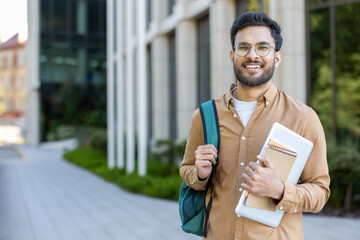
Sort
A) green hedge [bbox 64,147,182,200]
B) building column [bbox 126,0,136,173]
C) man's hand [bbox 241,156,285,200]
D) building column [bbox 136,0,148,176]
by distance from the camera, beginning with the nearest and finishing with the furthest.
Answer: man's hand [bbox 241,156,285,200] → green hedge [bbox 64,147,182,200] → building column [bbox 136,0,148,176] → building column [bbox 126,0,136,173]

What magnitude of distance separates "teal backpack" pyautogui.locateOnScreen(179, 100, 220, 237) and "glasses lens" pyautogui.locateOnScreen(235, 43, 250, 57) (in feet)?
1.09

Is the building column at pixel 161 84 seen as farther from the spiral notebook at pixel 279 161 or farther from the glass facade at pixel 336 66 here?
the spiral notebook at pixel 279 161

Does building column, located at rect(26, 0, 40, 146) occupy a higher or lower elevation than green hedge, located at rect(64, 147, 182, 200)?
higher

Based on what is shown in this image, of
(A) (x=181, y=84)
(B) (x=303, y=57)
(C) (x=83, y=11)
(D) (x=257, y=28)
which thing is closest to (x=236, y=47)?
(D) (x=257, y=28)

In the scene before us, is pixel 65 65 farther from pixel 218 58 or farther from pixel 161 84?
pixel 218 58

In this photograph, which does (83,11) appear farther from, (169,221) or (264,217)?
(264,217)

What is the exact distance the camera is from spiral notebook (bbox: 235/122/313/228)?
163cm

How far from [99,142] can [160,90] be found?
152 inches

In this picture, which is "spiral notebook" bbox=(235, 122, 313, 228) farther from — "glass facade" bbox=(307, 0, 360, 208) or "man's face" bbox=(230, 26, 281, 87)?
"glass facade" bbox=(307, 0, 360, 208)

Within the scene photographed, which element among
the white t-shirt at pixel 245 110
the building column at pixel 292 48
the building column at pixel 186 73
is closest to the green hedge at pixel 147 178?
the building column at pixel 186 73

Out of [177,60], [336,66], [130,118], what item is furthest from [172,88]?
[336,66]

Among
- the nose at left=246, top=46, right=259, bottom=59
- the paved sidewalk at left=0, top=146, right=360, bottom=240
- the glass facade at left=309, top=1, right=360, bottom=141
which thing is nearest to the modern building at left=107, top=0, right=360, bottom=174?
the glass facade at left=309, top=1, right=360, bottom=141

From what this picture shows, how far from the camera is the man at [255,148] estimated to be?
5.52 ft

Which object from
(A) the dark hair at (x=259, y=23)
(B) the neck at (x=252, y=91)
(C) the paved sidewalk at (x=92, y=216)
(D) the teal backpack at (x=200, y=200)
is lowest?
(C) the paved sidewalk at (x=92, y=216)
